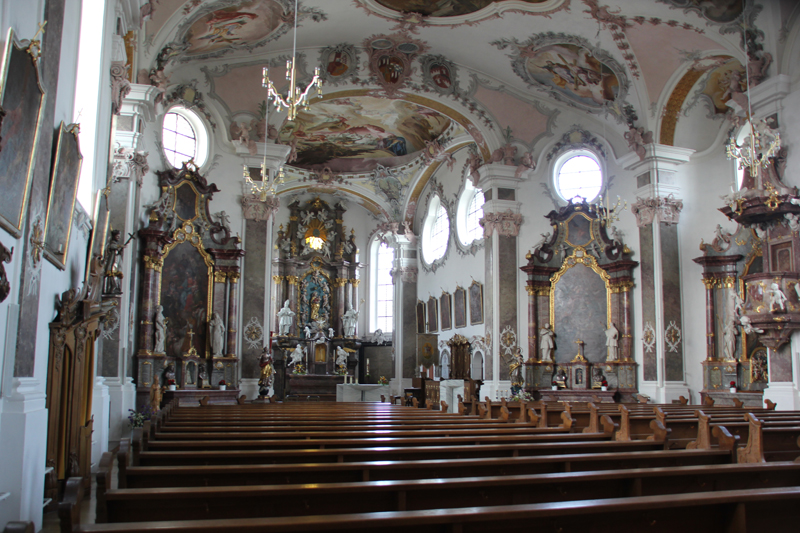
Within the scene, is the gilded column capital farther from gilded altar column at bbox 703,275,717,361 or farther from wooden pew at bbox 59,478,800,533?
wooden pew at bbox 59,478,800,533

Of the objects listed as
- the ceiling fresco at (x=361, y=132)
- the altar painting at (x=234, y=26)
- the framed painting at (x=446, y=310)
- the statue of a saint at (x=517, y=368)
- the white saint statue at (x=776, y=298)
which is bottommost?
the statue of a saint at (x=517, y=368)

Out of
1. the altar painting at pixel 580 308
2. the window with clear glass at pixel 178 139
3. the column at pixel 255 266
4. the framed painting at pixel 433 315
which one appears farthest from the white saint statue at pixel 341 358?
the window with clear glass at pixel 178 139

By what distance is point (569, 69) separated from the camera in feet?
55.5

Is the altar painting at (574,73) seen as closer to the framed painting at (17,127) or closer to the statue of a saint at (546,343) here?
the statue of a saint at (546,343)

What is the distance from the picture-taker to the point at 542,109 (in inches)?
743

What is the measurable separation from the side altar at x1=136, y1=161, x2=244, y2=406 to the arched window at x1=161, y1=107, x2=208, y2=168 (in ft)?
2.40

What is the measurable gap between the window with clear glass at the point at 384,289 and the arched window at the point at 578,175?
11.0 metres

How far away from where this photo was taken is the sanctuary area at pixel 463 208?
813 centimetres

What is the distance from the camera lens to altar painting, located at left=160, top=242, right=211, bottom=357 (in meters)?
15.7

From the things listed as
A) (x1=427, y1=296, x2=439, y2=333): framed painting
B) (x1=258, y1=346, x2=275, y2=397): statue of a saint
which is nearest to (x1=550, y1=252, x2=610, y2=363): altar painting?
(x1=427, y1=296, x2=439, y2=333): framed painting

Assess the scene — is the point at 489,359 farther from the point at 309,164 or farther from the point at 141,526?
the point at 141,526

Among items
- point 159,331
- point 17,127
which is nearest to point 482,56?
point 159,331

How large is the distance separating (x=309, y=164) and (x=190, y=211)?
33.7 ft

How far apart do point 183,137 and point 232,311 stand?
4795 millimetres
